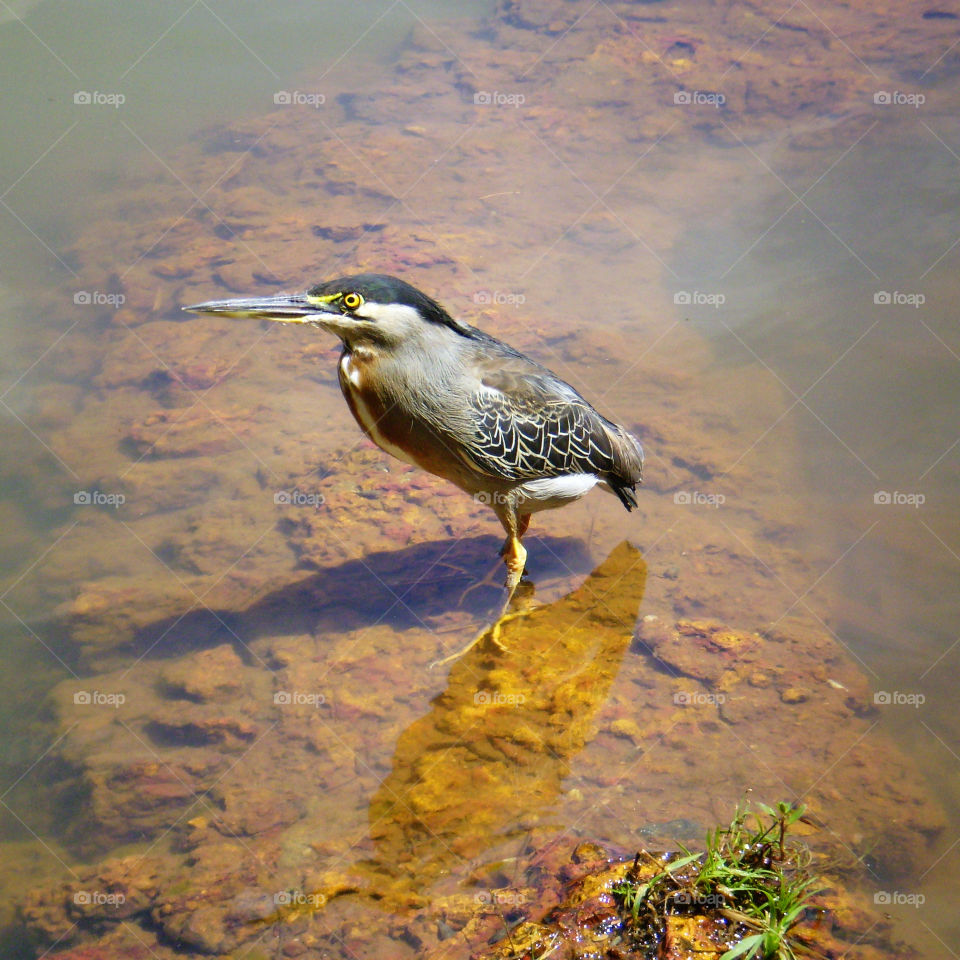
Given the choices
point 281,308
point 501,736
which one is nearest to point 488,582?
point 501,736

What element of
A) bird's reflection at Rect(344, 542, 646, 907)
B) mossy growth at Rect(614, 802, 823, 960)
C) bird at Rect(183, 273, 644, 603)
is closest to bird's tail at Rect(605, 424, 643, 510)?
bird at Rect(183, 273, 644, 603)

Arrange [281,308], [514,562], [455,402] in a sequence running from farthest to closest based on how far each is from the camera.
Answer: [514,562] < [455,402] < [281,308]

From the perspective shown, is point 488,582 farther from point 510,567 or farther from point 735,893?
point 735,893

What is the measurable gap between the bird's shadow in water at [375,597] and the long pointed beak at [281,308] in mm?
2029

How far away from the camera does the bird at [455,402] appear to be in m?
5.13

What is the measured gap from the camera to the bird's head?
199 inches

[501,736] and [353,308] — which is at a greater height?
[353,308]

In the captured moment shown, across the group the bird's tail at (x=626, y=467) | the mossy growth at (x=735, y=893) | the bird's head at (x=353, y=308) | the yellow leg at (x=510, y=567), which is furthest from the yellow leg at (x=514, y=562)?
the mossy growth at (x=735, y=893)

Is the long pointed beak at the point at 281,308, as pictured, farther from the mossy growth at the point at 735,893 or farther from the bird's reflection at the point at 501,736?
the mossy growth at the point at 735,893

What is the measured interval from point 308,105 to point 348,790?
1058 centimetres

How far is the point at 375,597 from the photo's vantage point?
6086 millimetres

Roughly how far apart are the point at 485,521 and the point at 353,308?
2.31m

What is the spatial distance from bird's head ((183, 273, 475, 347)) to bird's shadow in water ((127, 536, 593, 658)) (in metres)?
1.82

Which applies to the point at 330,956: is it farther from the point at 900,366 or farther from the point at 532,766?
the point at 900,366
